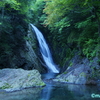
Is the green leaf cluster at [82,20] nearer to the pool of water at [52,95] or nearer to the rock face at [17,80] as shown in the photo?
the pool of water at [52,95]

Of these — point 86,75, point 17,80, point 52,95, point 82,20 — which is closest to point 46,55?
point 82,20

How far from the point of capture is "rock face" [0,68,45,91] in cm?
838

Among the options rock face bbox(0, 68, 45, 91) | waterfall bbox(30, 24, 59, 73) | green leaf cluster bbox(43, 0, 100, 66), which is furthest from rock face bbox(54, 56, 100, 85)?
waterfall bbox(30, 24, 59, 73)

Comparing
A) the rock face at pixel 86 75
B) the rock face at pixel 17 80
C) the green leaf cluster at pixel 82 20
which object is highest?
the green leaf cluster at pixel 82 20

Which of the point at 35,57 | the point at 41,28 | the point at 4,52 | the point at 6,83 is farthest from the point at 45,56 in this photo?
the point at 6,83

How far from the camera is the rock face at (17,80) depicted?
27.5 feet

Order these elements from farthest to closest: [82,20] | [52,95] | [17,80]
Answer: [82,20] → [17,80] → [52,95]

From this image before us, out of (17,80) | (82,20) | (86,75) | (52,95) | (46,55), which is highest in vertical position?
(82,20)

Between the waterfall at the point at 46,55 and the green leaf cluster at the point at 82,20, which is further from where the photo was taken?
the waterfall at the point at 46,55

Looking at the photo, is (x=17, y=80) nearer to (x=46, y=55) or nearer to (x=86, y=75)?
(x=86, y=75)

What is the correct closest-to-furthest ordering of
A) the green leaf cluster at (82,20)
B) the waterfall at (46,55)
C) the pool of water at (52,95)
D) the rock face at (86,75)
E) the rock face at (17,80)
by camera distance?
1. the pool of water at (52,95)
2. the rock face at (17,80)
3. the green leaf cluster at (82,20)
4. the rock face at (86,75)
5. the waterfall at (46,55)

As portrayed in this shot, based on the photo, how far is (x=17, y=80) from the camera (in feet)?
29.3

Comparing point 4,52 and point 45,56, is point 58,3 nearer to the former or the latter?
point 4,52

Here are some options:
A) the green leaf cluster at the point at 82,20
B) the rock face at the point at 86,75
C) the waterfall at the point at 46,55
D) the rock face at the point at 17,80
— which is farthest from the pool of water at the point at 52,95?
the waterfall at the point at 46,55
